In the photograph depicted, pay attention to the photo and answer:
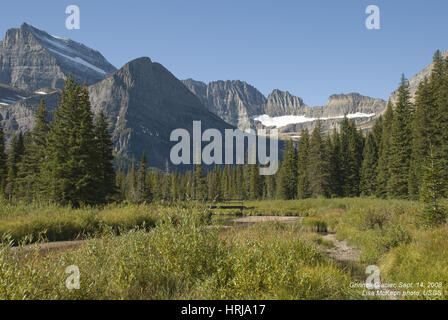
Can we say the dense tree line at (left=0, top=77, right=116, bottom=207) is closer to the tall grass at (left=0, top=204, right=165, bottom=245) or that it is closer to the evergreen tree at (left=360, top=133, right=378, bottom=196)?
the tall grass at (left=0, top=204, right=165, bottom=245)

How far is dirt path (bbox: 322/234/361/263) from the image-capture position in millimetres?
10320

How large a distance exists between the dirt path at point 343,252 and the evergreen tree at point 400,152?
103 feet

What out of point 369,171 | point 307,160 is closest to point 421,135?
point 369,171

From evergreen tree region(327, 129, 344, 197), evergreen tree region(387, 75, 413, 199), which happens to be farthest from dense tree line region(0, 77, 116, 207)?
evergreen tree region(327, 129, 344, 197)

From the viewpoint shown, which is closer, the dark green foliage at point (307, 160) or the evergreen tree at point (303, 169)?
the dark green foliage at point (307, 160)

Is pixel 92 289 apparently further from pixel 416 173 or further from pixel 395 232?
pixel 416 173

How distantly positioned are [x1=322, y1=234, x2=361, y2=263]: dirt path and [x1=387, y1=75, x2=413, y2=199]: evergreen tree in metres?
31.4

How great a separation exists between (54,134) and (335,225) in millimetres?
25385

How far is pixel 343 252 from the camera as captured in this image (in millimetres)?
11773

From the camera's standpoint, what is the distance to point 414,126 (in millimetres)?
37781

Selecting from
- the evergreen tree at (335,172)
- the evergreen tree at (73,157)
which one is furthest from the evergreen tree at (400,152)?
the evergreen tree at (73,157)

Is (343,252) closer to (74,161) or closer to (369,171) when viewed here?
(74,161)

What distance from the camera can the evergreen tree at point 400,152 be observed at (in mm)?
39719

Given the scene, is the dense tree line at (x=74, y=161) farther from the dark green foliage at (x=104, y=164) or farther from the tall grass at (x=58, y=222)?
the tall grass at (x=58, y=222)
